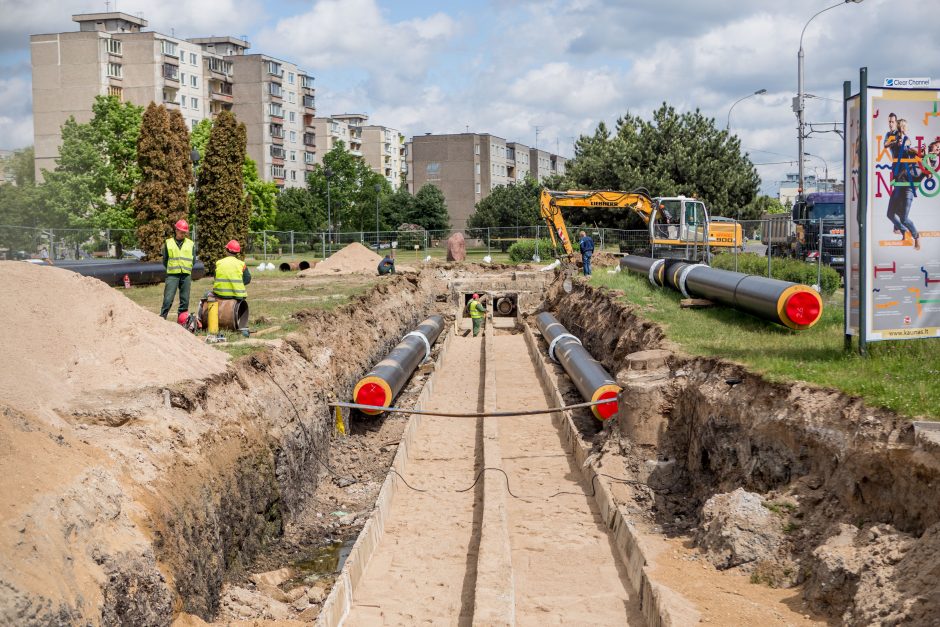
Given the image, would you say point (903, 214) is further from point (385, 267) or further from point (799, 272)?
point (385, 267)

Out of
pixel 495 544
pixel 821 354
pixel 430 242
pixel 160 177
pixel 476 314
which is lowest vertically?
pixel 495 544

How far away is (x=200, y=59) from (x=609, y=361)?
72.3 m

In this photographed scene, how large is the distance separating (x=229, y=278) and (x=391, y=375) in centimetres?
408

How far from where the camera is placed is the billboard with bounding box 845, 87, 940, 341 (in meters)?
9.97

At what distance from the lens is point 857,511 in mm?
7715

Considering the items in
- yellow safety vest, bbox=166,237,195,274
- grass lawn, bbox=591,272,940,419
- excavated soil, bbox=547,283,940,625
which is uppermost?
yellow safety vest, bbox=166,237,195,274

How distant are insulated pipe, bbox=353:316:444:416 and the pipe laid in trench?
21.0ft

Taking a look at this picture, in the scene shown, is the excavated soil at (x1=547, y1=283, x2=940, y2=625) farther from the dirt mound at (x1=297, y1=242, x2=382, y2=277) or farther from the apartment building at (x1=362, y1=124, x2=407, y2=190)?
the apartment building at (x1=362, y1=124, x2=407, y2=190)

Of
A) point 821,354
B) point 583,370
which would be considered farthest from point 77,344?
point 583,370

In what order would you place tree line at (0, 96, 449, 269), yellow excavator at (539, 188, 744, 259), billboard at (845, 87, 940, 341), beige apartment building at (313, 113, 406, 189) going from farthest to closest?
beige apartment building at (313, 113, 406, 189) < tree line at (0, 96, 449, 269) < yellow excavator at (539, 188, 744, 259) < billboard at (845, 87, 940, 341)

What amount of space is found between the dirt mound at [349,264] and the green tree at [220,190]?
3.43 meters

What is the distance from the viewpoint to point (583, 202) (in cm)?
3544

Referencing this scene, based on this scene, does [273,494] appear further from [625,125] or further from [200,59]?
[200,59]

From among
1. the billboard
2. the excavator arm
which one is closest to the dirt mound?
the excavator arm
